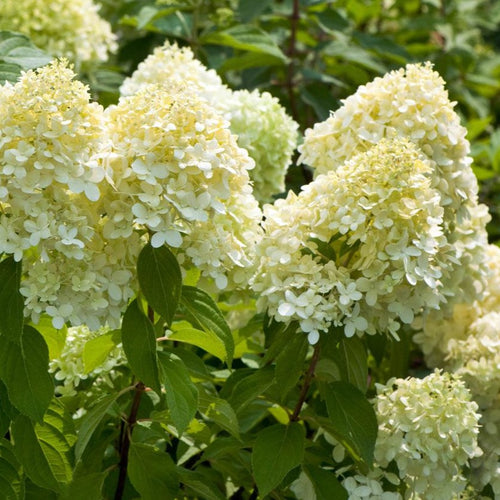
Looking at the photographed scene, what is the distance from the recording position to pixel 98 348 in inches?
78.5

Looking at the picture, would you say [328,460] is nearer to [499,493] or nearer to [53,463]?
[499,493]

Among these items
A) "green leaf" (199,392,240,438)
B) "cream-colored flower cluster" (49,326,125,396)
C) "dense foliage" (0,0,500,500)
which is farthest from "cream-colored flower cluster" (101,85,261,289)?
"cream-colored flower cluster" (49,326,125,396)

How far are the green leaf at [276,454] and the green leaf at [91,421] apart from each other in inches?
11.5

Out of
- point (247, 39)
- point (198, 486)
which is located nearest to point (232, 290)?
point (198, 486)

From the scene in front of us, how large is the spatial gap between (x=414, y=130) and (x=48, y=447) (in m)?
0.94

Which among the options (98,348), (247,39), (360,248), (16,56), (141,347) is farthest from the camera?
(247,39)

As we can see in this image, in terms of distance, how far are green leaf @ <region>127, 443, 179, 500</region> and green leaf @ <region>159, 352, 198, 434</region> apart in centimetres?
17

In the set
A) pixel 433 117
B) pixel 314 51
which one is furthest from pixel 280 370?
pixel 314 51

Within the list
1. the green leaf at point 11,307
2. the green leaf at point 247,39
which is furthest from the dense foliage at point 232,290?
the green leaf at point 247,39

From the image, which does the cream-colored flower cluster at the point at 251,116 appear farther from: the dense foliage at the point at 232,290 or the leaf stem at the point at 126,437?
the leaf stem at the point at 126,437

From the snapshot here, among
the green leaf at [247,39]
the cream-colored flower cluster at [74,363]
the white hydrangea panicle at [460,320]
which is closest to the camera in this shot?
the cream-colored flower cluster at [74,363]

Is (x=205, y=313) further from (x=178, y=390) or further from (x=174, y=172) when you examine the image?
(x=174, y=172)

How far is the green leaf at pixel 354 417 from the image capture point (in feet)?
6.25

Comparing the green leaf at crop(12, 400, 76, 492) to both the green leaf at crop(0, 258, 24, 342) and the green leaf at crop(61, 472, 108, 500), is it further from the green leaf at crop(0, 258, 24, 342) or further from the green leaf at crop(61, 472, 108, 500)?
the green leaf at crop(0, 258, 24, 342)
